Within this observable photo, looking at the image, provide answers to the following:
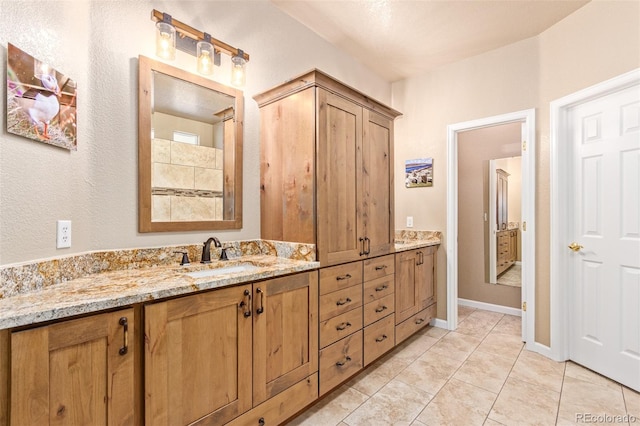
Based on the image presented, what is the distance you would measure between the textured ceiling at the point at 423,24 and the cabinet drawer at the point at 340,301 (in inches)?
87.9

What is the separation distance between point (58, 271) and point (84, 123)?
738 mm

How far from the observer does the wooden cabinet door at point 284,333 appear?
1536 millimetres

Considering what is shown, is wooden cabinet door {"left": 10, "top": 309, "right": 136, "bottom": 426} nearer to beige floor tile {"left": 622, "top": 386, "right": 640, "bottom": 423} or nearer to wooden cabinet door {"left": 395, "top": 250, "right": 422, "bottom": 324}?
wooden cabinet door {"left": 395, "top": 250, "right": 422, "bottom": 324}

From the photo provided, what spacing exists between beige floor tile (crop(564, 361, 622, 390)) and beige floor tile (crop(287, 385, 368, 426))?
5.61 feet

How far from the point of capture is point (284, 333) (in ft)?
5.48

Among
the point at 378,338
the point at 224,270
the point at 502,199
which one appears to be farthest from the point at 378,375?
the point at 502,199

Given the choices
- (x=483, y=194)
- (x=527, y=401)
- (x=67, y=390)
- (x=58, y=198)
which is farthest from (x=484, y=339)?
(x=58, y=198)

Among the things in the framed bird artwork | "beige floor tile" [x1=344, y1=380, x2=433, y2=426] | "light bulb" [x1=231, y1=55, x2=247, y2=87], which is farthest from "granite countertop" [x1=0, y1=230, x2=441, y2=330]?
"light bulb" [x1=231, y1=55, x2=247, y2=87]

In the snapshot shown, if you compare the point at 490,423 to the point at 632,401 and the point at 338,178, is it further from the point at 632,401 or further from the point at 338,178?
Answer: the point at 338,178

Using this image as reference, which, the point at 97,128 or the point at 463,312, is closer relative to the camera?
the point at 97,128

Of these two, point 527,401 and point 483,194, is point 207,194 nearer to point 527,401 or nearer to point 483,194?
point 527,401

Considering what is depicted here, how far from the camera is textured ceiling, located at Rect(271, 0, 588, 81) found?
92.6 inches

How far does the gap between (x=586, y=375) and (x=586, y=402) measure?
17.9 inches

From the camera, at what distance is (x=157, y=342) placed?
1.18m
